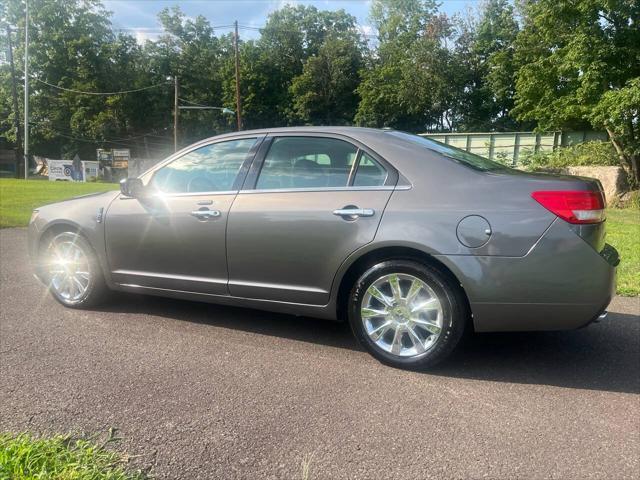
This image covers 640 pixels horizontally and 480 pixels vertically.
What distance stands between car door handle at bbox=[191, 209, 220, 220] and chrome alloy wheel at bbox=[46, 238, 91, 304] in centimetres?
130

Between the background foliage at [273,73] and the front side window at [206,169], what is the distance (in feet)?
110

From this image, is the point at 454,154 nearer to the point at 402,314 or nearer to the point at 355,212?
the point at 355,212

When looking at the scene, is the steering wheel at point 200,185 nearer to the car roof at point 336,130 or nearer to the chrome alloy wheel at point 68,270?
the car roof at point 336,130

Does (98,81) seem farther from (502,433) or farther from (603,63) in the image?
(502,433)

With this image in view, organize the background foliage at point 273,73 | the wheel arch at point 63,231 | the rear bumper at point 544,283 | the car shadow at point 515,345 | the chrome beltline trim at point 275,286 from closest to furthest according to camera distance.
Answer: the rear bumper at point 544,283
the car shadow at point 515,345
the chrome beltline trim at point 275,286
the wheel arch at point 63,231
the background foliage at point 273,73

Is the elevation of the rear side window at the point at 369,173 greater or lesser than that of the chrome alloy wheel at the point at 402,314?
greater

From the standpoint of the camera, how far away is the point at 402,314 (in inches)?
138

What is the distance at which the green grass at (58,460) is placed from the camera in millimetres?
2152

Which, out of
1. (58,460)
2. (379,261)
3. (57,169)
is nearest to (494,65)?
(57,169)

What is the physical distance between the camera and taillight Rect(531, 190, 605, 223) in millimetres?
3152

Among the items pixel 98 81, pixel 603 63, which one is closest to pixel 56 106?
pixel 98 81

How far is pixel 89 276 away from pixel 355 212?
2.61 metres

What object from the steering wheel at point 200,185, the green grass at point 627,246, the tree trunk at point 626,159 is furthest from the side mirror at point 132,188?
the tree trunk at point 626,159

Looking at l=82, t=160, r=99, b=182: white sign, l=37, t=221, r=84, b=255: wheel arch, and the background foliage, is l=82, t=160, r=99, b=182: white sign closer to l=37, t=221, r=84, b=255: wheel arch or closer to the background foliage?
the background foliage
